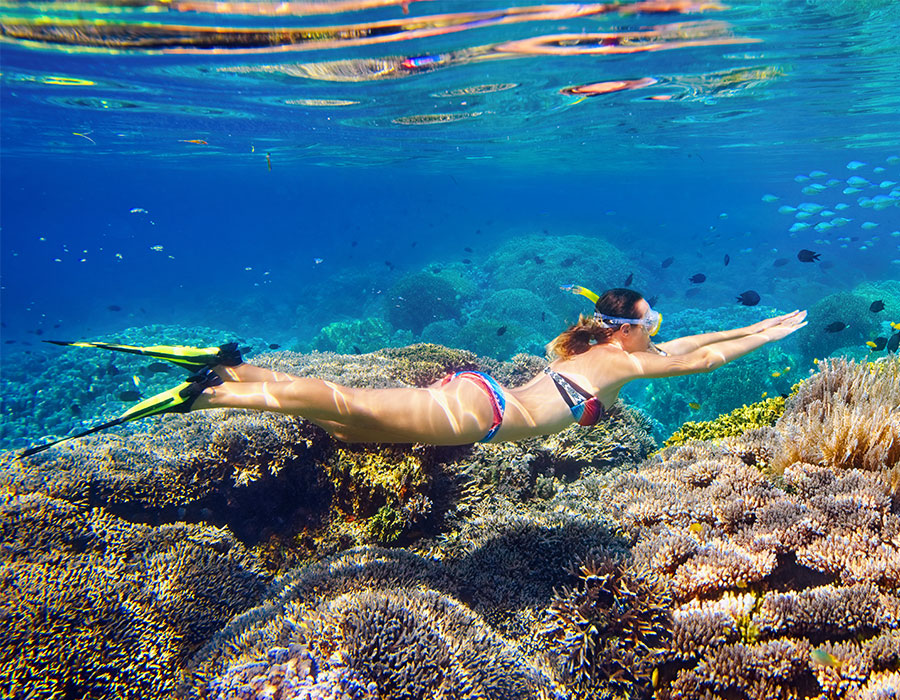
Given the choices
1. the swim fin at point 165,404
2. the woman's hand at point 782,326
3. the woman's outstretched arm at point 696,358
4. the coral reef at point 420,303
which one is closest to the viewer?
the swim fin at point 165,404

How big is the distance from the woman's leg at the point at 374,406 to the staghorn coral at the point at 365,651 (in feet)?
3.87

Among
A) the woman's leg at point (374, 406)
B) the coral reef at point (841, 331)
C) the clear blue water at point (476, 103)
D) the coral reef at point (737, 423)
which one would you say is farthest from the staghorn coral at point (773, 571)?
the coral reef at point (841, 331)

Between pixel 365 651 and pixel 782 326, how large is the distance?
15.7 feet

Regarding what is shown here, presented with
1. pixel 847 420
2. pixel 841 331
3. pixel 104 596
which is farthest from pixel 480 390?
pixel 841 331

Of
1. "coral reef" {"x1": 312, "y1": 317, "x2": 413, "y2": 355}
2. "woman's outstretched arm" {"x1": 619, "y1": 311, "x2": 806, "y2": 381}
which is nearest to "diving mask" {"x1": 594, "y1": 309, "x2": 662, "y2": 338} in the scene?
"woman's outstretched arm" {"x1": 619, "y1": 311, "x2": 806, "y2": 381}

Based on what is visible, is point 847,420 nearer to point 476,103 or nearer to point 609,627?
point 609,627

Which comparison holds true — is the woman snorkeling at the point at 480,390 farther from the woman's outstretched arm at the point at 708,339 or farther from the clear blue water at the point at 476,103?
the clear blue water at the point at 476,103

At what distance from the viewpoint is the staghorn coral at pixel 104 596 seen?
134 inches

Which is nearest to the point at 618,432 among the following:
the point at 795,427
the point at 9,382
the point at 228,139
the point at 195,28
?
the point at 795,427

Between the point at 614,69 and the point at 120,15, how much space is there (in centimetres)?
1454

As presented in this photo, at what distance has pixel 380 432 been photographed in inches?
150

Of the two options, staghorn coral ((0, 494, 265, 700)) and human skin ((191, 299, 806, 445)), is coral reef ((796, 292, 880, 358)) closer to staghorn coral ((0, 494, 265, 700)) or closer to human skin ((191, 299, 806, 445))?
human skin ((191, 299, 806, 445))

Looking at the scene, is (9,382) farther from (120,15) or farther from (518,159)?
(518,159)

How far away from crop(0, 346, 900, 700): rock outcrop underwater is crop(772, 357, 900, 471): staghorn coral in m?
0.02
